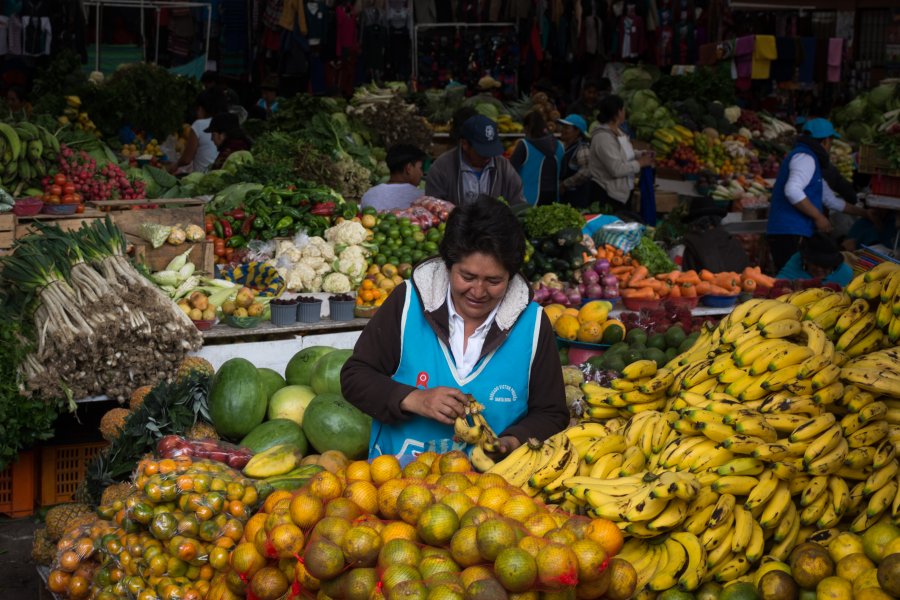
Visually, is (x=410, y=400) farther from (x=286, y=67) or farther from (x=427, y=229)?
(x=286, y=67)

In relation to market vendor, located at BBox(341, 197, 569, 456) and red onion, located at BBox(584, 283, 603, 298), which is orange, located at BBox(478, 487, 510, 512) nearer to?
market vendor, located at BBox(341, 197, 569, 456)

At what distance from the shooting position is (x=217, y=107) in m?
11.2

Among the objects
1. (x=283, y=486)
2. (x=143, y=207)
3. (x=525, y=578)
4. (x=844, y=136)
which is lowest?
(x=283, y=486)

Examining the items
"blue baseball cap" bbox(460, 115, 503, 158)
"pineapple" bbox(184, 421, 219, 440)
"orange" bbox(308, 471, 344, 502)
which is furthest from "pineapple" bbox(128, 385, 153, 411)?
"blue baseball cap" bbox(460, 115, 503, 158)

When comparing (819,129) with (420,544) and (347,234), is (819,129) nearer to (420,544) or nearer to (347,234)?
(347,234)

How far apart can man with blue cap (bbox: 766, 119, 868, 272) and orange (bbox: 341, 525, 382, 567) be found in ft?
22.8

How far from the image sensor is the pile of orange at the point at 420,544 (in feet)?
7.06

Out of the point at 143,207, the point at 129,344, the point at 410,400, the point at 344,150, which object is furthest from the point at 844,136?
the point at 410,400

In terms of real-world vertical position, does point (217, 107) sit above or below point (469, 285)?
above

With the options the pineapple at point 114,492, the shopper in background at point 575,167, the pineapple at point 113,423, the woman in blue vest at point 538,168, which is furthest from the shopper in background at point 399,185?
the pineapple at point 114,492

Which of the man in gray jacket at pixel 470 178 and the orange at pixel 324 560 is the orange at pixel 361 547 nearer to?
the orange at pixel 324 560

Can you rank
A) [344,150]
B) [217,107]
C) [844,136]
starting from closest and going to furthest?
1. [344,150]
2. [217,107]
3. [844,136]

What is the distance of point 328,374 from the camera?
4578 millimetres

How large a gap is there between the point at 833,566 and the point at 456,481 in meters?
0.99
